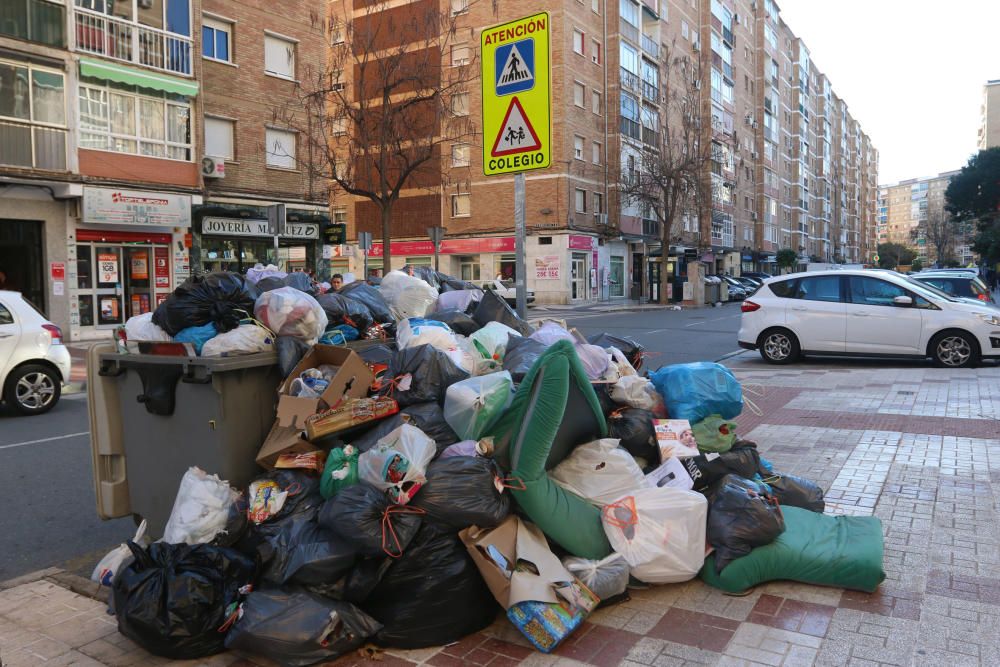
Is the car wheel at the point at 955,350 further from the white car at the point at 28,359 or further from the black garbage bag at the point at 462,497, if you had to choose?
the white car at the point at 28,359

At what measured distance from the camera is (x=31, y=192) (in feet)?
56.6

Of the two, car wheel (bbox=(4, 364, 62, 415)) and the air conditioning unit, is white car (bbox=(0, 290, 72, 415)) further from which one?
the air conditioning unit

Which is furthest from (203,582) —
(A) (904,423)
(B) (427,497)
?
(A) (904,423)

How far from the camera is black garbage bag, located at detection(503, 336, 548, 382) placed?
4.26 meters

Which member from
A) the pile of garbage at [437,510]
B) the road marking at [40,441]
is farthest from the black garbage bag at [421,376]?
the road marking at [40,441]

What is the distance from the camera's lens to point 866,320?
11758 mm

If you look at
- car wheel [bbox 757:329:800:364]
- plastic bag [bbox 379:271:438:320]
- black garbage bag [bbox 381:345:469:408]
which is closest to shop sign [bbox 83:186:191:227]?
car wheel [bbox 757:329:800:364]

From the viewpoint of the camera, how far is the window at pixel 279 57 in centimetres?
2298

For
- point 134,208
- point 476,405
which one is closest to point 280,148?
point 134,208

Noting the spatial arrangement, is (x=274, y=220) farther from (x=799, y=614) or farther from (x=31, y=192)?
(x=799, y=614)

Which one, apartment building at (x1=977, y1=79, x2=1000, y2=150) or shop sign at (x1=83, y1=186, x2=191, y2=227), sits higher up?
apartment building at (x1=977, y1=79, x2=1000, y2=150)

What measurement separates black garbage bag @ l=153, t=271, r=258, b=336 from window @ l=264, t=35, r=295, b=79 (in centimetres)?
2089

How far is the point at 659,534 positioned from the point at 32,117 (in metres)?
18.7

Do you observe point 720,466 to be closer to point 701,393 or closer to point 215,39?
point 701,393
